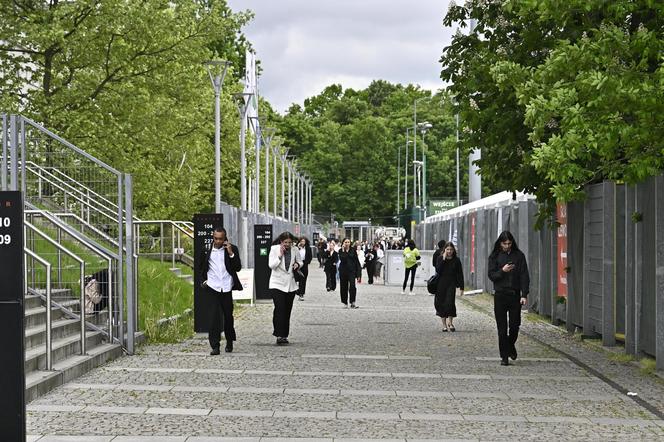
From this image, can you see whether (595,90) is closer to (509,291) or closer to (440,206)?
(509,291)

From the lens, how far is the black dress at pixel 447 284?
2009 centimetres

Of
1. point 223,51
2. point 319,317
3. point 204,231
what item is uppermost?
point 223,51

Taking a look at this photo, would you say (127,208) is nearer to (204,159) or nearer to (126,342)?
(126,342)

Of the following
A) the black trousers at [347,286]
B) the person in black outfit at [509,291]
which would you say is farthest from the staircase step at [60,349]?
the black trousers at [347,286]

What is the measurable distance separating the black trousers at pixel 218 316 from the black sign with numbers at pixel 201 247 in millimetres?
2204

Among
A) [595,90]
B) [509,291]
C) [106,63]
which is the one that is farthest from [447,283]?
[106,63]

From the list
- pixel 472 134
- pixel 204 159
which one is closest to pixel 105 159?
pixel 472 134

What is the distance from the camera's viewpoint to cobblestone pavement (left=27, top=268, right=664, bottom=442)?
9.30 m

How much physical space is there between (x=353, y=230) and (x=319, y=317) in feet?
242

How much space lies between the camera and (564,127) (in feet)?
42.0

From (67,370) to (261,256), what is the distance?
1668 cm

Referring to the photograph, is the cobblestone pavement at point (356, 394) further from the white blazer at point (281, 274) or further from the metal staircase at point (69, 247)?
the white blazer at point (281, 274)

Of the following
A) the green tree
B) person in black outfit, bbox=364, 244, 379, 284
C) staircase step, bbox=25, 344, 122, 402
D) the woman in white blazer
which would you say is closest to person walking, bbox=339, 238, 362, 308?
the green tree

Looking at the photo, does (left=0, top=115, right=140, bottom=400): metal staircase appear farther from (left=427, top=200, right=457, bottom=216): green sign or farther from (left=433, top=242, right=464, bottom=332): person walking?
(left=427, top=200, right=457, bottom=216): green sign
